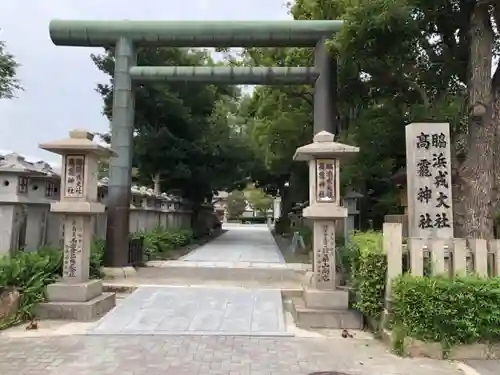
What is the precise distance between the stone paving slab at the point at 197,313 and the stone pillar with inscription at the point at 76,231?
1.51 feet

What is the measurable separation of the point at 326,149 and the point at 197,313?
3349 mm

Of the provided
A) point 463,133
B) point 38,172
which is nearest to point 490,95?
point 463,133

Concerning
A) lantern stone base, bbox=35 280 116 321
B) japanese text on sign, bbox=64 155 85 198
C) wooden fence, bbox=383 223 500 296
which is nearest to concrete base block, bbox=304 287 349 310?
wooden fence, bbox=383 223 500 296

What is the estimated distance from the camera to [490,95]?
7.98m

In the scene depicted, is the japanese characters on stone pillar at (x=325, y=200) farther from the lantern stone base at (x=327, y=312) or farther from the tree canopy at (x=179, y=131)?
the tree canopy at (x=179, y=131)

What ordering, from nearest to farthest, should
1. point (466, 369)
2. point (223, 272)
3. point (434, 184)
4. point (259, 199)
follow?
point (466, 369) → point (434, 184) → point (223, 272) → point (259, 199)

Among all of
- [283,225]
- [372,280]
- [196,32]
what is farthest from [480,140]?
[283,225]

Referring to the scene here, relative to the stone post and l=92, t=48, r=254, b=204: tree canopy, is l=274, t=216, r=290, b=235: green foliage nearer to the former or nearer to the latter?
l=92, t=48, r=254, b=204: tree canopy

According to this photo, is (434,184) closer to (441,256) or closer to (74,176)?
(441,256)

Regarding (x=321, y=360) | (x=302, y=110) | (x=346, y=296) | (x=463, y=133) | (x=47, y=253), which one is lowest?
(x=321, y=360)

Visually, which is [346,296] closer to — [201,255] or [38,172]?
[38,172]

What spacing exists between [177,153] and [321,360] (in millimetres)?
14491

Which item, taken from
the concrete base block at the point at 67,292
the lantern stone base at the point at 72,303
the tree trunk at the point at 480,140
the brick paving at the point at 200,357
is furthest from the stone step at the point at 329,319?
the concrete base block at the point at 67,292

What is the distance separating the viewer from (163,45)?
36.9 ft
